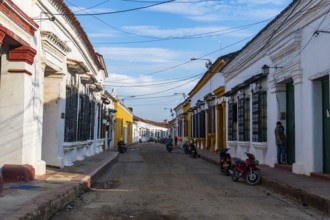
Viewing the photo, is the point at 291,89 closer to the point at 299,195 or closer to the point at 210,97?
the point at 299,195

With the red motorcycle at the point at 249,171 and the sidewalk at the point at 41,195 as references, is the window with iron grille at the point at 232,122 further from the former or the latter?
the sidewalk at the point at 41,195

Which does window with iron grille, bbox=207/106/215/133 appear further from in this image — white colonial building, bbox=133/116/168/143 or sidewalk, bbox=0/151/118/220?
white colonial building, bbox=133/116/168/143

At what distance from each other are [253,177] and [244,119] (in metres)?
7.52

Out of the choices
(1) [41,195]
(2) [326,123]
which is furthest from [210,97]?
(1) [41,195]

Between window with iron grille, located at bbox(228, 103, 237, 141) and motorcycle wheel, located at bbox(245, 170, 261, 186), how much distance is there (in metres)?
9.36

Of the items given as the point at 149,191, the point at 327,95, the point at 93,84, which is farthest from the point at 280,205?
the point at 93,84

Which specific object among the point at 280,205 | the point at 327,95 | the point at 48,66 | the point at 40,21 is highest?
the point at 40,21

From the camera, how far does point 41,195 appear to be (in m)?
8.28

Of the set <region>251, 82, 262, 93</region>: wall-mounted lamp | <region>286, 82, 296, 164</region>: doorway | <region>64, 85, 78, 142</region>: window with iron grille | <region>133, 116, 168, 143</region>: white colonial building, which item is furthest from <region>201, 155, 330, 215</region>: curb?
<region>133, 116, 168, 143</region>: white colonial building

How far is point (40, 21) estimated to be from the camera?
1176cm

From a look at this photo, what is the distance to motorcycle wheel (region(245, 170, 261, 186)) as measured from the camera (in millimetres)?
12492

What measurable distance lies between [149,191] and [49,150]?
4601 millimetres

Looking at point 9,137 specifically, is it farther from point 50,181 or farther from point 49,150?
point 49,150

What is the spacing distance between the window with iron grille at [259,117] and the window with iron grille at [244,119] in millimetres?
1609
